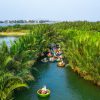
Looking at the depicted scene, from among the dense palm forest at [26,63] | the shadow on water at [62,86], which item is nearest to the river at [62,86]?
the shadow on water at [62,86]

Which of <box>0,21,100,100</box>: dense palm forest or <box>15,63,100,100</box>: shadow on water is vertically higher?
<box>0,21,100,100</box>: dense palm forest

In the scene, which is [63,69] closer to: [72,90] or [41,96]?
[72,90]

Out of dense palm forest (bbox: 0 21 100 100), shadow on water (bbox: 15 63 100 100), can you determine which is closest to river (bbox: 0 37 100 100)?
shadow on water (bbox: 15 63 100 100)

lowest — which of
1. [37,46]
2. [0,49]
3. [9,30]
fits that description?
[9,30]

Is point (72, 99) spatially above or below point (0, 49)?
below

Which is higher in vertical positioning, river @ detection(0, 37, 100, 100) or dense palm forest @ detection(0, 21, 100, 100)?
dense palm forest @ detection(0, 21, 100, 100)

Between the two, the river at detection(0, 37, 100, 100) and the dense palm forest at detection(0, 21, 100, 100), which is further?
the river at detection(0, 37, 100, 100)

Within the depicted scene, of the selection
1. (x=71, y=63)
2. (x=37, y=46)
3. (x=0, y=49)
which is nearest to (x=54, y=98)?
(x=0, y=49)

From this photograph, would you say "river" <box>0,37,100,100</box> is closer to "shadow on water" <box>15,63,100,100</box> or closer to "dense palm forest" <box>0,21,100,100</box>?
"shadow on water" <box>15,63,100,100</box>

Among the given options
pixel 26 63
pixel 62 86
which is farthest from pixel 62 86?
pixel 26 63
